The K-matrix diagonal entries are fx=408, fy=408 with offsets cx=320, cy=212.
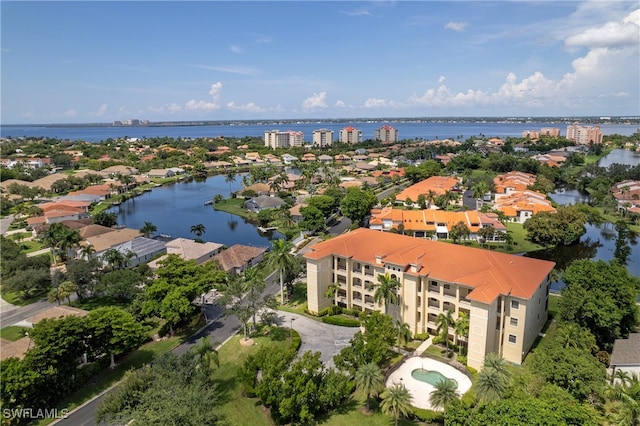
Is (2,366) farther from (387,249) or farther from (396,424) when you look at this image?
(387,249)

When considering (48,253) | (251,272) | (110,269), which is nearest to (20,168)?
(48,253)

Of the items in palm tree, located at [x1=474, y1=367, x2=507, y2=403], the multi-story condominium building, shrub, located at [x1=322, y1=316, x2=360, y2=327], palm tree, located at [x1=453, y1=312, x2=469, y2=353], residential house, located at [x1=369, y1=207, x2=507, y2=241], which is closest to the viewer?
palm tree, located at [x1=474, y1=367, x2=507, y2=403]

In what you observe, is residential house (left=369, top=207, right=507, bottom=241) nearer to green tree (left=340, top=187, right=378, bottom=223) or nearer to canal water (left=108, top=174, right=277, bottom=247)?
green tree (left=340, top=187, right=378, bottom=223)

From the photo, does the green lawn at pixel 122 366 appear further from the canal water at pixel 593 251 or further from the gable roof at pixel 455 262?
the canal water at pixel 593 251

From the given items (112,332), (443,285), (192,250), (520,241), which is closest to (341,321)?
(443,285)

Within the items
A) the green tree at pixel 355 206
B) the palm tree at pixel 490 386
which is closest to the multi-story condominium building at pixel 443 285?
the palm tree at pixel 490 386

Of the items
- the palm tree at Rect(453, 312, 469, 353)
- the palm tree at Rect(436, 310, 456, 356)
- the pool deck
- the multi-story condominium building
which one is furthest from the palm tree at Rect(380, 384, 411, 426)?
the multi-story condominium building
